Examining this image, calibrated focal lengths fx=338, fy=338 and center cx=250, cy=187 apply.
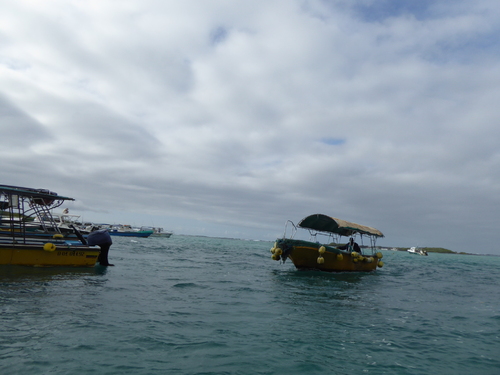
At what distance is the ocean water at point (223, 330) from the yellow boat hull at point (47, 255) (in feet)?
2.47

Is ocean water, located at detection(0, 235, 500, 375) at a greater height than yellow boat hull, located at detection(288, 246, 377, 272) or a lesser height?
lesser

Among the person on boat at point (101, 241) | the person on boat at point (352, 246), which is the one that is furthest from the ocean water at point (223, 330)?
the person on boat at point (352, 246)

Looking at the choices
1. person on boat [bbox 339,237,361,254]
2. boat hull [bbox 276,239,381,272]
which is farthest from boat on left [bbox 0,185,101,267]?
person on boat [bbox 339,237,361,254]

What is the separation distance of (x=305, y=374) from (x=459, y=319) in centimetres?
861

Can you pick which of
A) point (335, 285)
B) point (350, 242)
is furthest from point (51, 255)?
point (350, 242)

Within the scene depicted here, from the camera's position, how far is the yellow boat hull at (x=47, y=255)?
50.3 ft

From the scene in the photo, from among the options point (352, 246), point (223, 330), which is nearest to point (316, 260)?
point (352, 246)

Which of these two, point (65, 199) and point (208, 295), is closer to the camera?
point (208, 295)

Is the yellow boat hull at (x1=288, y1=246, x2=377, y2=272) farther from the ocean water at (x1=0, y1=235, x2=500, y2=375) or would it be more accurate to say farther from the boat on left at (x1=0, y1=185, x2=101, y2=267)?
the boat on left at (x1=0, y1=185, x2=101, y2=267)

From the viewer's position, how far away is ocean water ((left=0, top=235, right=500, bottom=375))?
Result: 624 centimetres

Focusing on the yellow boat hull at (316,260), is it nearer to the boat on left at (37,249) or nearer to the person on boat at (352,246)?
the person on boat at (352,246)

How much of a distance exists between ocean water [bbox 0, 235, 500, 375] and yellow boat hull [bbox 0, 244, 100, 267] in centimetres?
75

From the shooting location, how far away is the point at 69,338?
700 cm

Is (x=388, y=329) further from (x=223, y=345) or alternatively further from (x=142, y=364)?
(x=142, y=364)
